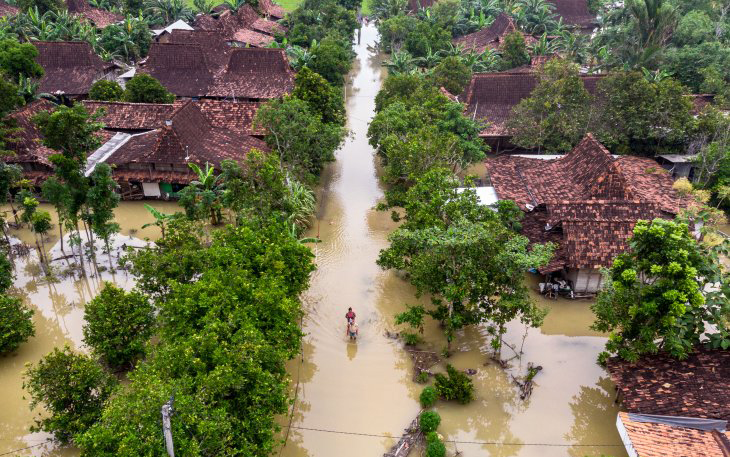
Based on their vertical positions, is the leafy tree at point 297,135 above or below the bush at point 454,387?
above

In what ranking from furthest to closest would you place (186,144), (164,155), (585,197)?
(186,144) < (164,155) < (585,197)

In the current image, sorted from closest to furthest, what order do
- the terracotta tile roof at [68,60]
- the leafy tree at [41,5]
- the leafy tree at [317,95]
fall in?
the leafy tree at [317,95]
the terracotta tile roof at [68,60]
the leafy tree at [41,5]

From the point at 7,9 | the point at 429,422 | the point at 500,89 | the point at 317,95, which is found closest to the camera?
the point at 429,422

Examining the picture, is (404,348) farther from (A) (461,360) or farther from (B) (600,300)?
(B) (600,300)

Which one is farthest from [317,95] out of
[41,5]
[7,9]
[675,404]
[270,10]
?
[7,9]

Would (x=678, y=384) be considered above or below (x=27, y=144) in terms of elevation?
below

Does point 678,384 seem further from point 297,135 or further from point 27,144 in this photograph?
point 27,144

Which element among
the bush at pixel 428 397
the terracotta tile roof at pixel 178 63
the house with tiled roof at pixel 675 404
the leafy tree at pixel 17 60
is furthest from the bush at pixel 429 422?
the leafy tree at pixel 17 60

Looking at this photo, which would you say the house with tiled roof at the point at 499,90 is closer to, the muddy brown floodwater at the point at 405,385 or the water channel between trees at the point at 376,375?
the water channel between trees at the point at 376,375
